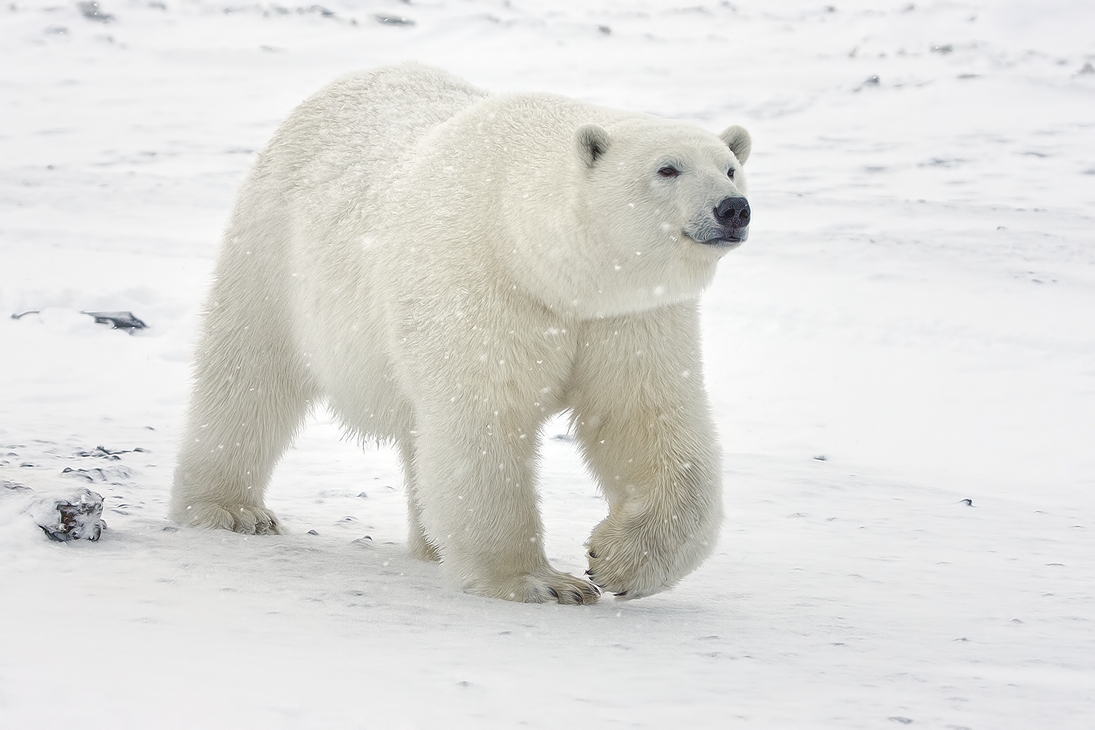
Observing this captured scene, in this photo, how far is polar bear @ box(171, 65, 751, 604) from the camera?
11.1 feet

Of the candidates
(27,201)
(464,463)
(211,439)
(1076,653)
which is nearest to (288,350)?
(211,439)

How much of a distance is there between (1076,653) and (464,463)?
1.71m

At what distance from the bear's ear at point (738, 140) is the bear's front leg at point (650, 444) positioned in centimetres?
56

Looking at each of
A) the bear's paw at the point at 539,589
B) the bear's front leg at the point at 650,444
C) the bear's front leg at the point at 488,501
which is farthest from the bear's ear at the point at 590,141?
the bear's paw at the point at 539,589

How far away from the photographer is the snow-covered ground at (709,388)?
2.57 meters

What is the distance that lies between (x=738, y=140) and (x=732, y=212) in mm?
684

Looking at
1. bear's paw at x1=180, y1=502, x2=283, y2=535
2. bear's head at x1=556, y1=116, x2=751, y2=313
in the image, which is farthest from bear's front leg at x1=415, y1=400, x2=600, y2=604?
bear's paw at x1=180, y1=502, x2=283, y2=535

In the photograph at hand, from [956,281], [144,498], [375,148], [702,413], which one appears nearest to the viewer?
[702,413]

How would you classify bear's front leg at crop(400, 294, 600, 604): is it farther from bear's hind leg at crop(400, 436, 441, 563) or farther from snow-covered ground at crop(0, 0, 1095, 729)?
bear's hind leg at crop(400, 436, 441, 563)

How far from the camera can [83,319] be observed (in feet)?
27.7

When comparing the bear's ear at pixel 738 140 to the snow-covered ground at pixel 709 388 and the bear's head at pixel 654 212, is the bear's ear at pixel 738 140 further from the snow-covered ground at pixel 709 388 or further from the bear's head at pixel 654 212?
the snow-covered ground at pixel 709 388

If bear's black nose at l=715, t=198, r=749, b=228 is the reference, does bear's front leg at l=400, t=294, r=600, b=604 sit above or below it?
below

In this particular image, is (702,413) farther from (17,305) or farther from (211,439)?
(17,305)

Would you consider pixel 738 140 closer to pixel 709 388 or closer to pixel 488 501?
pixel 488 501
